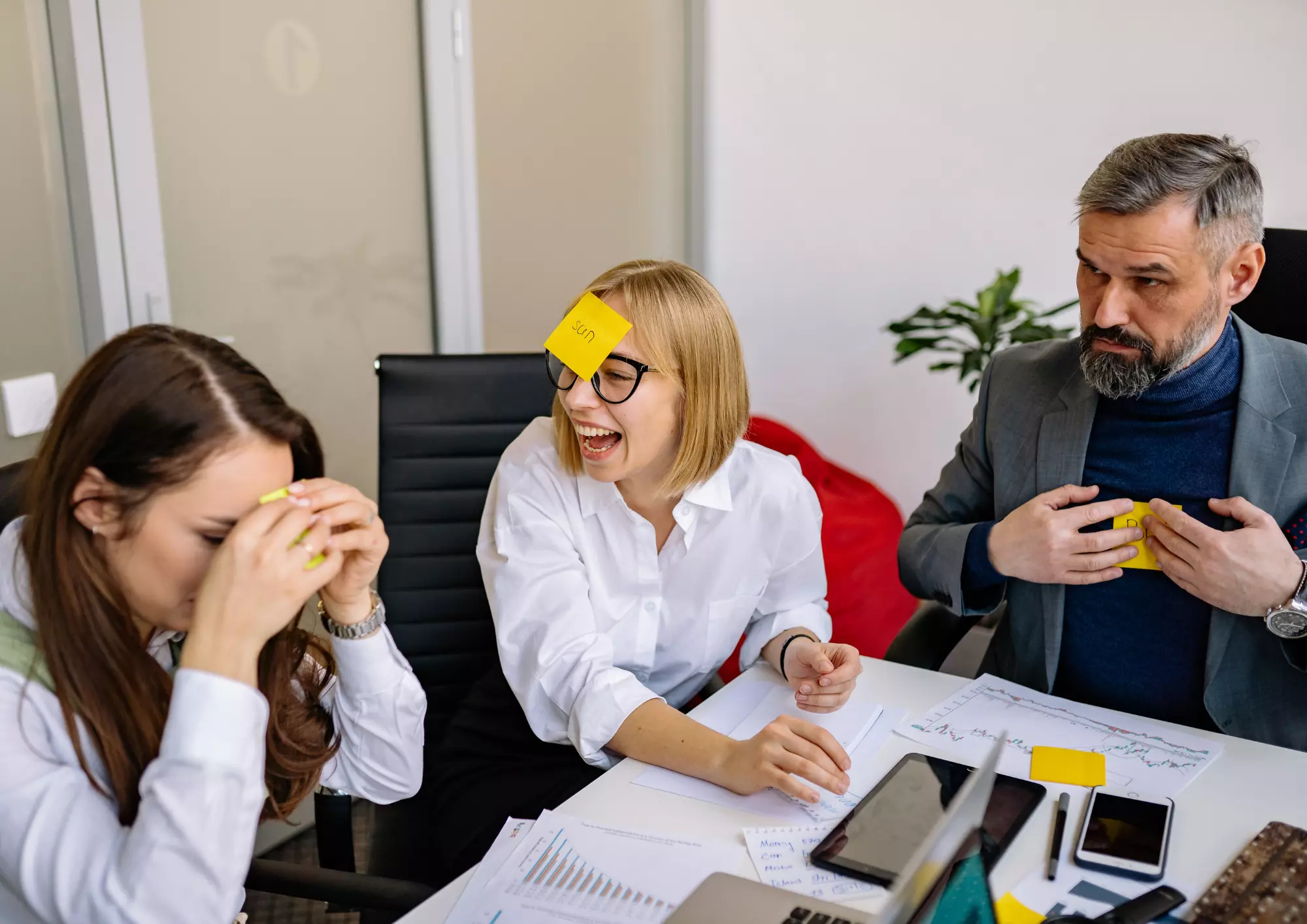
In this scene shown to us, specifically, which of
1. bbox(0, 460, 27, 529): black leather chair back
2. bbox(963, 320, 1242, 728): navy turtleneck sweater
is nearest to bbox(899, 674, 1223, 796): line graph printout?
bbox(963, 320, 1242, 728): navy turtleneck sweater

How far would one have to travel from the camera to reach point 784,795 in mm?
1262

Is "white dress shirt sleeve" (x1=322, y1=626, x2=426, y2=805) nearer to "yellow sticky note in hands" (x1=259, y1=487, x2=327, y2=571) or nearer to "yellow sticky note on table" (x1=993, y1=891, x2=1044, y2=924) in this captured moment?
"yellow sticky note in hands" (x1=259, y1=487, x2=327, y2=571)

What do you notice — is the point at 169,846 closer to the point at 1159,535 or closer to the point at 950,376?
the point at 1159,535

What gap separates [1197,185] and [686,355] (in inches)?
29.6

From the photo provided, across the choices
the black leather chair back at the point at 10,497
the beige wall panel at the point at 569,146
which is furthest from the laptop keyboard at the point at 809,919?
the beige wall panel at the point at 569,146

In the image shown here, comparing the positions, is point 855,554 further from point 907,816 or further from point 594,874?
point 594,874

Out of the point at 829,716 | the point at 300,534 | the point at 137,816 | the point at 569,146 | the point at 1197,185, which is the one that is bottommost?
the point at 829,716

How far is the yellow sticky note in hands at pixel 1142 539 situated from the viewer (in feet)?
4.80

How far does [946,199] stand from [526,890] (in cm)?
269

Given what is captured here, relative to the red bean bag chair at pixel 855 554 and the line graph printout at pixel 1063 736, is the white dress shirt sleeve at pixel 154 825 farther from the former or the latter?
the red bean bag chair at pixel 855 554

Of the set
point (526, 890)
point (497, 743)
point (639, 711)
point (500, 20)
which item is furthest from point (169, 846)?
point (500, 20)

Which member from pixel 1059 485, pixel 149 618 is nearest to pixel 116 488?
pixel 149 618

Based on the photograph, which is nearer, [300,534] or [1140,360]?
[300,534]

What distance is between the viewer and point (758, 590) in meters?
1.75
